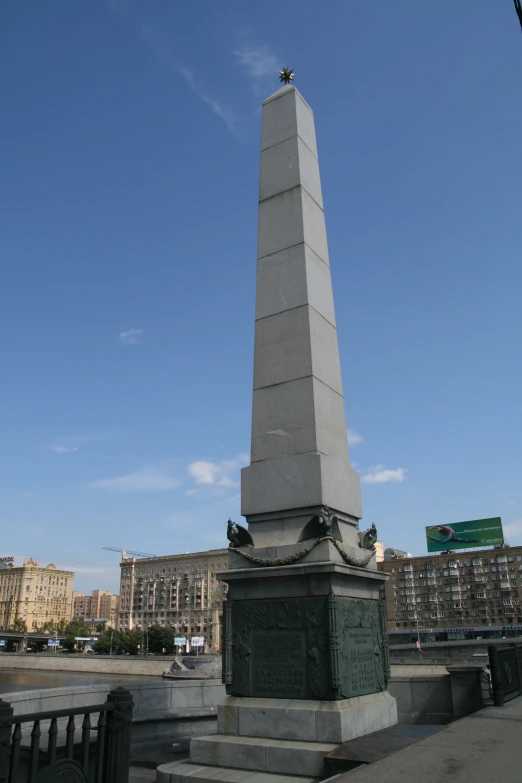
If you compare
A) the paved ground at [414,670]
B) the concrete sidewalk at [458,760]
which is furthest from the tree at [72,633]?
the concrete sidewalk at [458,760]

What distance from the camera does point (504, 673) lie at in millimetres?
10641

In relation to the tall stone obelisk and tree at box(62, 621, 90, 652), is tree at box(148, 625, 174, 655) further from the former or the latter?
the tall stone obelisk

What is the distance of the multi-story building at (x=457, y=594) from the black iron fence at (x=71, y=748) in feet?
273

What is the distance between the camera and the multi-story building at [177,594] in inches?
4555

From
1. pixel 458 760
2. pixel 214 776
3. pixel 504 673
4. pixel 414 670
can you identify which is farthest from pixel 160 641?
pixel 458 760

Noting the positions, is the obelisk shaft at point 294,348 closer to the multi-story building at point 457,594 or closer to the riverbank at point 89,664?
the riverbank at point 89,664

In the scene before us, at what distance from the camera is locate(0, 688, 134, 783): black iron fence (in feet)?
13.4

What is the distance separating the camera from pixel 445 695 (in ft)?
36.4

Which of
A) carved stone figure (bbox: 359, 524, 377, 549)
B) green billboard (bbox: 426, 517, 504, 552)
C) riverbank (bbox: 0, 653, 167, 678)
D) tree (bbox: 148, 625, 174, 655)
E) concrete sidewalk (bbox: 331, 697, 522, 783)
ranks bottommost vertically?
riverbank (bbox: 0, 653, 167, 678)

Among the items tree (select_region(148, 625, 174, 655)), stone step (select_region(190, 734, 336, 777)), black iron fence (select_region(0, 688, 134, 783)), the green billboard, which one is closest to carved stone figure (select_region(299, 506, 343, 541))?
stone step (select_region(190, 734, 336, 777))

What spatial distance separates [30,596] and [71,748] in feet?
572

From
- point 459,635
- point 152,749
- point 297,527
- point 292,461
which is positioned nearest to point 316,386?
point 292,461

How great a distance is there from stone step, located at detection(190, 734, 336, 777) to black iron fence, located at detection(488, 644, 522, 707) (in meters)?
4.46

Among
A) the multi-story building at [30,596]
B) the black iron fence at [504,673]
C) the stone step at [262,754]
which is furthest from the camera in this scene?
the multi-story building at [30,596]
